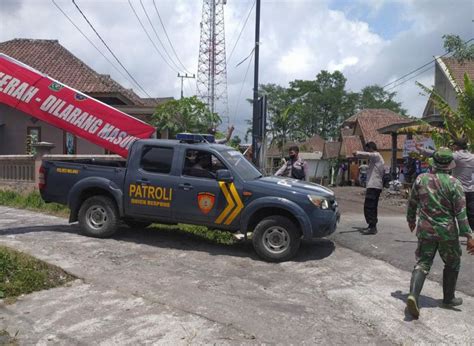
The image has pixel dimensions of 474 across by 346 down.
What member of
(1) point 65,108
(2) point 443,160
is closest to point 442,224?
(2) point 443,160

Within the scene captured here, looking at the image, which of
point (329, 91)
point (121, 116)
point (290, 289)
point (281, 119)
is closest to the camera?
point (290, 289)

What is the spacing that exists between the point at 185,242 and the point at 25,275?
316 centimetres

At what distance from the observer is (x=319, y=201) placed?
721cm

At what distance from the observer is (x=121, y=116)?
29.7 feet

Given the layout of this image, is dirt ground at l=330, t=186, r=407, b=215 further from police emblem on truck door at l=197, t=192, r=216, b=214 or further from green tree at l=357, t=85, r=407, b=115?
green tree at l=357, t=85, r=407, b=115

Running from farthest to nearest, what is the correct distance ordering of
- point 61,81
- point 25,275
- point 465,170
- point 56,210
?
point 61,81, point 56,210, point 465,170, point 25,275

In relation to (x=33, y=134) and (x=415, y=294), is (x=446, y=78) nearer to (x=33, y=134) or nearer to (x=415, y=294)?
(x=33, y=134)

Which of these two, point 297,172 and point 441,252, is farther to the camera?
point 297,172

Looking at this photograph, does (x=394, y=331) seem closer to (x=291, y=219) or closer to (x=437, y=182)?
(x=437, y=182)

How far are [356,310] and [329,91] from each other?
64.9m

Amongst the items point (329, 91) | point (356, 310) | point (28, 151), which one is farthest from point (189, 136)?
point (329, 91)

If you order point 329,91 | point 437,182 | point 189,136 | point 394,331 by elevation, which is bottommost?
point 394,331

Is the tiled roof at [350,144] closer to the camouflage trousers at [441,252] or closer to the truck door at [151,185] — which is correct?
the truck door at [151,185]

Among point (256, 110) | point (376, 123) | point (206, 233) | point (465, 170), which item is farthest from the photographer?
point (376, 123)
